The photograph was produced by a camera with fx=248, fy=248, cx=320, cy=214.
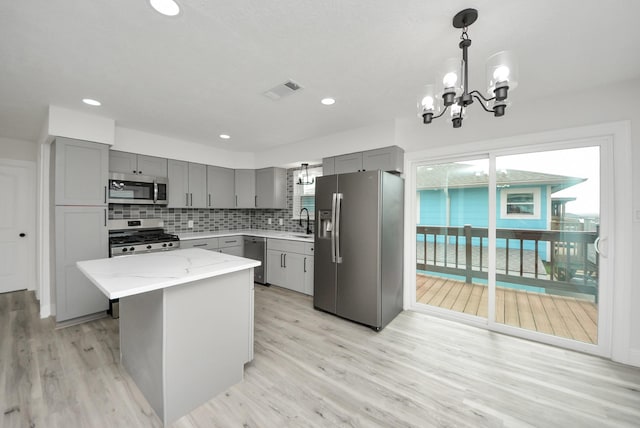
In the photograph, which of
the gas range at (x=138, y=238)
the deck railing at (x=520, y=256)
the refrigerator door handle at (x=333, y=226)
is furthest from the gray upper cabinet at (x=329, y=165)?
the gas range at (x=138, y=238)

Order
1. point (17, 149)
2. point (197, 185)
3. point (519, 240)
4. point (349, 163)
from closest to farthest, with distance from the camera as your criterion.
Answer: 1. point (519, 240)
2. point (349, 163)
3. point (17, 149)
4. point (197, 185)

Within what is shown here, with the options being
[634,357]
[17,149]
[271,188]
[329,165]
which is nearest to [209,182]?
[271,188]

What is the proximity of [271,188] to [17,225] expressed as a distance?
3991 mm

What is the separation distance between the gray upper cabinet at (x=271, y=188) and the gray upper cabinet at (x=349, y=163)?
1.48 m

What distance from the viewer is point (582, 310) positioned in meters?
2.47

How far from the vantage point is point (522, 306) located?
9.09 ft

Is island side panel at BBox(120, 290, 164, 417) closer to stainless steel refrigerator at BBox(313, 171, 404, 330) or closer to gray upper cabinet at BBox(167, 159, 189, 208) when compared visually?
stainless steel refrigerator at BBox(313, 171, 404, 330)

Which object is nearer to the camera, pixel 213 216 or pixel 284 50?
pixel 284 50

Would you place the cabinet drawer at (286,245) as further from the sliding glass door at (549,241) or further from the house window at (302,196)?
the sliding glass door at (549,241)

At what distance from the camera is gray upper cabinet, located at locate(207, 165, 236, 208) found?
4492 mm

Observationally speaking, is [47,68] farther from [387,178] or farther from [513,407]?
[513,407]

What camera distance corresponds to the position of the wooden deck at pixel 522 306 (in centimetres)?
245

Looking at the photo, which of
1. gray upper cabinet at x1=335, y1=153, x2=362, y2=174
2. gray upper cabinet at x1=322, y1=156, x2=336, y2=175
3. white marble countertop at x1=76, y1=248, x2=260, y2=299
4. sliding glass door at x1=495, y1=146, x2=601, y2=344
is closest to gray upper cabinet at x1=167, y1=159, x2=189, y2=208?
white marble countertop at x1=76, y1=248, x2=260, y2=299

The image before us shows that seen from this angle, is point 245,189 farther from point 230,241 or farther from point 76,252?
point 76,252
